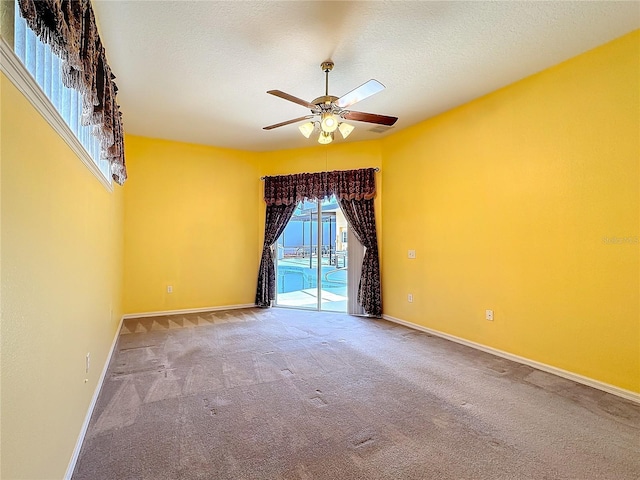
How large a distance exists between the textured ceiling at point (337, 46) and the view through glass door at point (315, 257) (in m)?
2.08

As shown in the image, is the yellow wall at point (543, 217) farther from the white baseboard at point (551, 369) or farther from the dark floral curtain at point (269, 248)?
the dark floral curtain at point (269, 248)

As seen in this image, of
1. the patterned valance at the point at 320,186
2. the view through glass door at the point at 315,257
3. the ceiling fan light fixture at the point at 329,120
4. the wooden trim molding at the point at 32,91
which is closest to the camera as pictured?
the wooden trim molding at the point at 32,91

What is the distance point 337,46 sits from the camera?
2.52 m

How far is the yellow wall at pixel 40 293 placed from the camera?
1.00 metres

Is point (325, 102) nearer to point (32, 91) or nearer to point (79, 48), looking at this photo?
point (79, 48)

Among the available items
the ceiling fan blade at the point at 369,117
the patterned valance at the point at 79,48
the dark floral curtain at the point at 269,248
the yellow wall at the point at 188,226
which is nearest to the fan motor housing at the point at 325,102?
the ceiling fan blade at the point at 369,117

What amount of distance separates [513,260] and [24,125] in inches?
145

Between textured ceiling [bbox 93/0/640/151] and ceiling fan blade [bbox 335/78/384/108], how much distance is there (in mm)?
414

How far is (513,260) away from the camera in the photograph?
10.4 feet

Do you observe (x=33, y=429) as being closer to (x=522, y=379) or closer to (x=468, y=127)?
(x=522, y=379)

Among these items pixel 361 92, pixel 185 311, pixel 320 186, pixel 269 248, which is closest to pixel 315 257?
pixel 269 248

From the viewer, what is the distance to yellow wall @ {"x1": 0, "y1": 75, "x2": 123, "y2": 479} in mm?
1001

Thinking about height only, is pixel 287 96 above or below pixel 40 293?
above

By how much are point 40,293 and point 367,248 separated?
4.03 m
